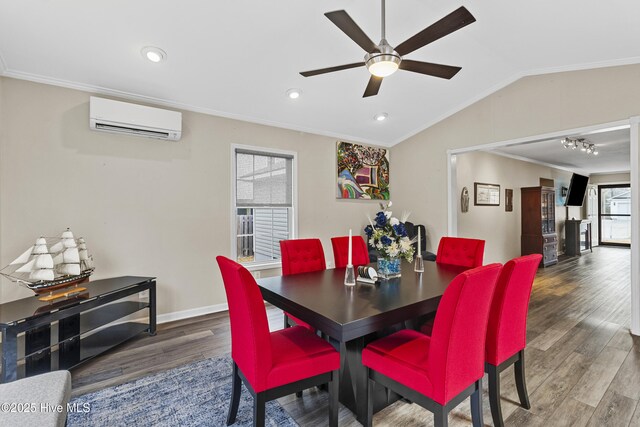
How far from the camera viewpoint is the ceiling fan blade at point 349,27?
70.6 inches

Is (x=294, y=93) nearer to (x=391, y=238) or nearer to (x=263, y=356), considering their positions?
(x=391, y=238)

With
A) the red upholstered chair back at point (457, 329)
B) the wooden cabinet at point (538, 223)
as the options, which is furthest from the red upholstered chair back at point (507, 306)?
the wooden cabinet at point (538, 223)

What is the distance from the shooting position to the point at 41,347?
235 centimetres

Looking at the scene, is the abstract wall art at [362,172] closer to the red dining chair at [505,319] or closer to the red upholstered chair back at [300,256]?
the red upholstered chair back at [300,256]

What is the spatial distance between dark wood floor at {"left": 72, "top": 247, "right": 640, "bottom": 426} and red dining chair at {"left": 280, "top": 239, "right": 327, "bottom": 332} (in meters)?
0.98

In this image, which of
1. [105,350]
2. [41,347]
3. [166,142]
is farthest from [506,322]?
[166,142]


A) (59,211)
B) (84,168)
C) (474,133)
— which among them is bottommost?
(59,211)

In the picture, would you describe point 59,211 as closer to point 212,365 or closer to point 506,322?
point 212,365

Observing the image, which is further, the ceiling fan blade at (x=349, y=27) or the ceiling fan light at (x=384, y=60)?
the ceiling fan light at (x=384, y=60)

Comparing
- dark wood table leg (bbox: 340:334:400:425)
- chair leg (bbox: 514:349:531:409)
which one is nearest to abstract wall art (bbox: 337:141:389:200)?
dark wood table leg (bbox: 340:334:400:425)

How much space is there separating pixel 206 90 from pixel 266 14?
1.26 meters

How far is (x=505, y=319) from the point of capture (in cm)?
178

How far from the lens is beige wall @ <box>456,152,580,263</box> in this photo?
5.73 meters

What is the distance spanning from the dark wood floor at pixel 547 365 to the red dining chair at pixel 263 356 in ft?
1.65
